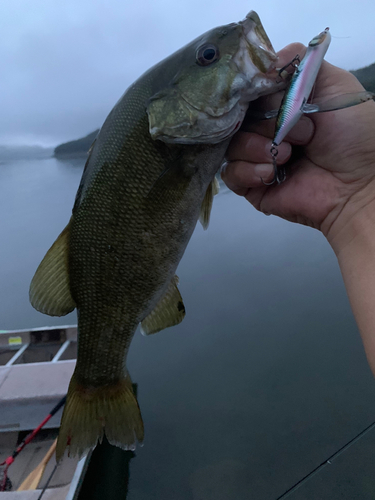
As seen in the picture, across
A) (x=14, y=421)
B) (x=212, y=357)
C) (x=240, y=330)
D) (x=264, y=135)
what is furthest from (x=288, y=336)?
(x=264, y=135)

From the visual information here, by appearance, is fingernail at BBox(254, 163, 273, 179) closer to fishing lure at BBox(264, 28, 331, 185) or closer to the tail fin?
fishing lure at BBox(264, 28, 331, 185)

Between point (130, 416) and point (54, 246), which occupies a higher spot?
point (54, 246)

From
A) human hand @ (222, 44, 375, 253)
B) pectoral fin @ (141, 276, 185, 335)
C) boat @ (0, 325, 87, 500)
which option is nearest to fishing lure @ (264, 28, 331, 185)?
human hand @ (222, 44, 375, 253)

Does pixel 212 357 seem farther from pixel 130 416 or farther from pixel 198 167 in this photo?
pixel 198 167

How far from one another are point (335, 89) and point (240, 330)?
4970mm

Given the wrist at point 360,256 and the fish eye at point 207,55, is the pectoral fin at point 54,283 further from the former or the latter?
the wrist at point 360,256

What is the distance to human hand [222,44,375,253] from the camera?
123 cm

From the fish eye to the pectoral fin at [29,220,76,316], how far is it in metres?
0.83

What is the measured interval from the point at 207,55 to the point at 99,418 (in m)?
1.60

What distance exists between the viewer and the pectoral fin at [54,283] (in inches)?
53.6

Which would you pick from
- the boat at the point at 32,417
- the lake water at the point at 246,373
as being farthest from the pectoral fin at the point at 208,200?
the lake water at the point at 246,373

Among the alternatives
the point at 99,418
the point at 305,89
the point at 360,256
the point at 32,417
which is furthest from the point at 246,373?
the point at 305,89

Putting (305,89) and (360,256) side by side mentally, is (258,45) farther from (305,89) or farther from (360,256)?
(360,256)

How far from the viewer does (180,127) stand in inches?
42.6
